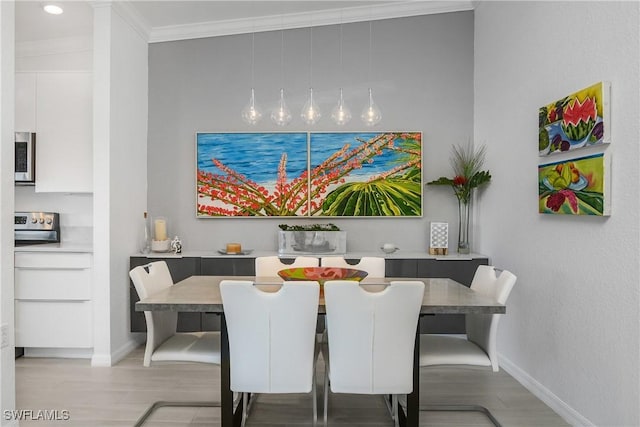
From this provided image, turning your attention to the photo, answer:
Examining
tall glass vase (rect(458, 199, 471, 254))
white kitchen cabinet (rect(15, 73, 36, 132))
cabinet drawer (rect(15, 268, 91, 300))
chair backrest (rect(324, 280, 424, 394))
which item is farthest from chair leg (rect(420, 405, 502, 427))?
white kitchen cabinet (rect(15, 73, 36, 132))

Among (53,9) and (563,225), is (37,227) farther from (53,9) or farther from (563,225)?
(563,225)

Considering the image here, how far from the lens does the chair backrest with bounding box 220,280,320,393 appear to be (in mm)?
2125

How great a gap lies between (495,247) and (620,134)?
1.73 metres

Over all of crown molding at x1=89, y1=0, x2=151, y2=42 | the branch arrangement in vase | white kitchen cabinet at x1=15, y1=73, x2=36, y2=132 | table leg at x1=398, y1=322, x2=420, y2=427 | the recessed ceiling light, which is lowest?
table leg at x1=398, y1=322, x2=420, y2=427

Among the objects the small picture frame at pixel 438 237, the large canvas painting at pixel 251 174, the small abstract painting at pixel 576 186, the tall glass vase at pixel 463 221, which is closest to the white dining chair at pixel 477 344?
the small abstract painting at pixel 576 186

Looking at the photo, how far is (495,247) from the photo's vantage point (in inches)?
152

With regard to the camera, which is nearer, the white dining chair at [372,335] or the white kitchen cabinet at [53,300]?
the white dining chair at [372,335]

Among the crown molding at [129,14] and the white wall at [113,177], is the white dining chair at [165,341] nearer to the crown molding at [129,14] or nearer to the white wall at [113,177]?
the white wall at [113,177]

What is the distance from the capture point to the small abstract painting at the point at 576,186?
235 centimetres

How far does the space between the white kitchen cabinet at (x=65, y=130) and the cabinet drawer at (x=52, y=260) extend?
1.94 feet

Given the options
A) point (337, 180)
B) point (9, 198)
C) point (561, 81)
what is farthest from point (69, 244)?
point (561, 81)

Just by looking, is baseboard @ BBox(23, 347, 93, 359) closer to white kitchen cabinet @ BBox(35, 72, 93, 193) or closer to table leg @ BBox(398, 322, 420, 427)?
white kitchen cabinet @ BBox(35, 72, 93, 193)

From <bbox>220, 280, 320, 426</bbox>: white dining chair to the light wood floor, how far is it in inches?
23.7

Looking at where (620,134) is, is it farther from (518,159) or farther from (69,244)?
(69,244)
